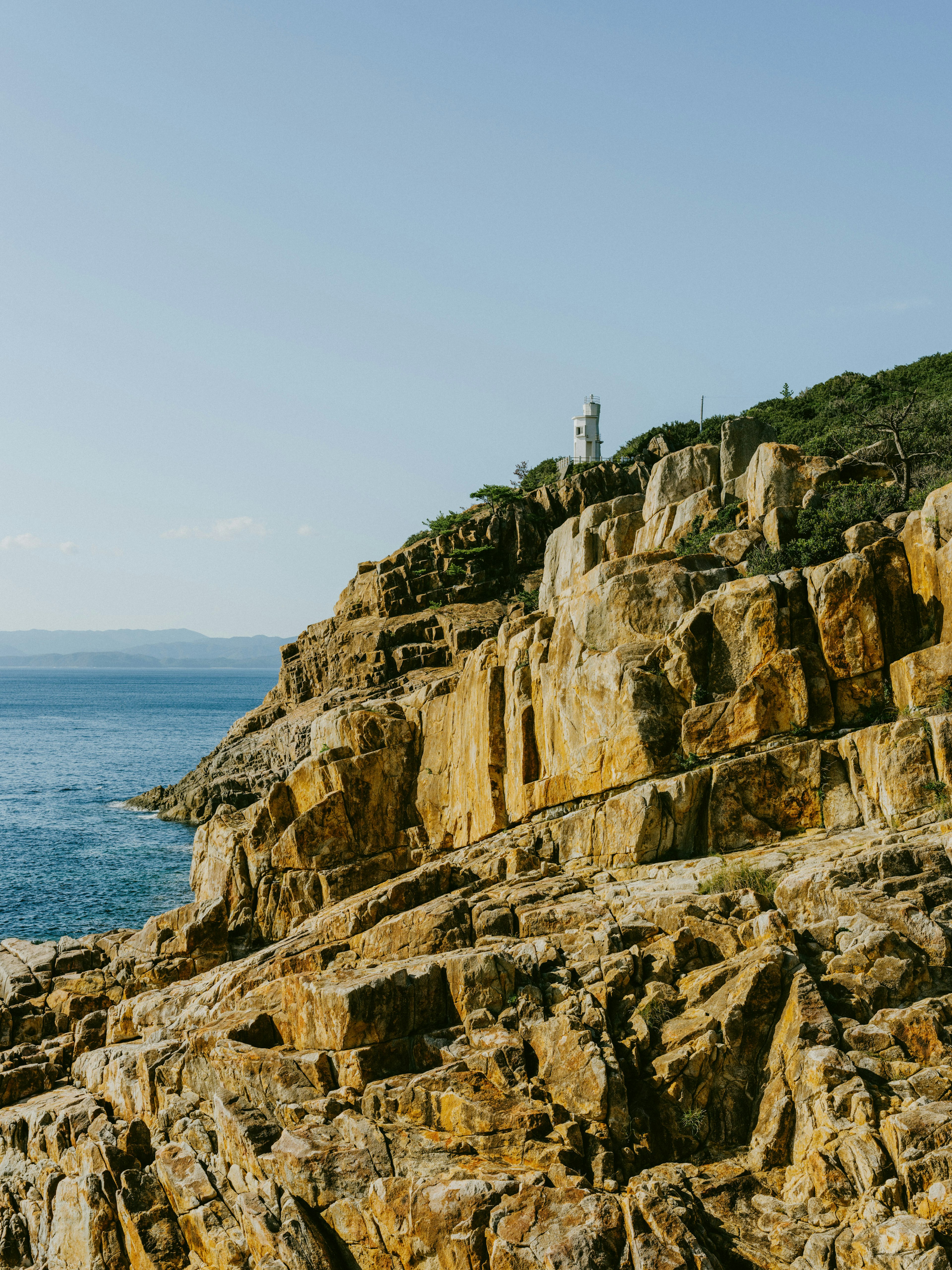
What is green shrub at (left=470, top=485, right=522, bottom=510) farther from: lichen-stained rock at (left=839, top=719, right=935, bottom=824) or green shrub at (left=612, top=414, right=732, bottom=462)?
lichen-stained rock at (left=839, top=719, right=935, bottom=824)

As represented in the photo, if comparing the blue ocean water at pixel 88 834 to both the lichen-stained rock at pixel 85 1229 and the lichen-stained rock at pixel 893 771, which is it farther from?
the lichen-stained rock at pixel 893 771

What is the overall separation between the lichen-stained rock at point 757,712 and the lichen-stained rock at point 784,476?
26.2 feet

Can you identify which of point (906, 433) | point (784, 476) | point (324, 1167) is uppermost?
point (906, 433)

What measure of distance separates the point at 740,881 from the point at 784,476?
1595cm

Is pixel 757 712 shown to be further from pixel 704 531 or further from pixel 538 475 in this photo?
pixel 538 475

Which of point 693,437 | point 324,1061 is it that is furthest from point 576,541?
point 693,437

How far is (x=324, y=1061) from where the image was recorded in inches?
679

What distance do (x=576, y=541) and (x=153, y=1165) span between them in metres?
28.3

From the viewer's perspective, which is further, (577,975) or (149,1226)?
(577,975)

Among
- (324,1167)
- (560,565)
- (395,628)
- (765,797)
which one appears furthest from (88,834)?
(324,1167)

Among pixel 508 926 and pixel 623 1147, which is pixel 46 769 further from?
pixel 623 1147

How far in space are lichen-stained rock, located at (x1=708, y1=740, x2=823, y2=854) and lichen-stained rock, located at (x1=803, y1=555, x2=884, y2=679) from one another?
2521 mm

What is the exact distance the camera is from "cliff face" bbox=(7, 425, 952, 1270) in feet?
43.2

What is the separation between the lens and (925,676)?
2270cm
